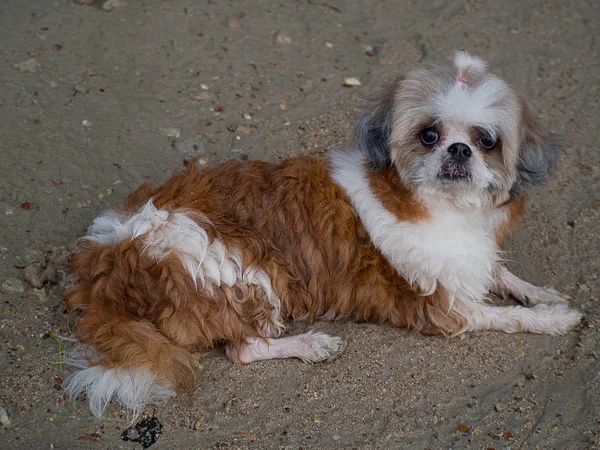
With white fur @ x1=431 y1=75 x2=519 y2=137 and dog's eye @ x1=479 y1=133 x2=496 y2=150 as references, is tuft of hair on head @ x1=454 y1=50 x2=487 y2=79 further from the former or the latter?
dog's eye @ x1=479 y1=133 x2=496 y2=150

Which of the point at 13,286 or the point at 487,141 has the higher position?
the point at 487,141

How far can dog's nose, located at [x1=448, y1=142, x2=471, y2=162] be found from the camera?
367 cm

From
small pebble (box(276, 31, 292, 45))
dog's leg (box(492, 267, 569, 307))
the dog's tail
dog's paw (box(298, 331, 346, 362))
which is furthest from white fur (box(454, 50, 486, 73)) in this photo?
small pebble (box(276, 31, 292, 45))

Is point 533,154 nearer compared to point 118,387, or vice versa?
point 118,387

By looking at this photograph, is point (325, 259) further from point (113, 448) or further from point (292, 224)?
point (113, 448)

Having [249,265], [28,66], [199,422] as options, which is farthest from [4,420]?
[28,66]

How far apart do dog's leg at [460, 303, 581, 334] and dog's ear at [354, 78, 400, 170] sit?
1.11m

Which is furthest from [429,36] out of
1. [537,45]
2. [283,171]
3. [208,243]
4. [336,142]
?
[208,243]

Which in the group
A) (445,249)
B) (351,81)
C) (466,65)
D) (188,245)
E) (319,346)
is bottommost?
(319,346)

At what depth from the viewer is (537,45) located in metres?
6.80

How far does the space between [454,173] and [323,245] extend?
2.72ft

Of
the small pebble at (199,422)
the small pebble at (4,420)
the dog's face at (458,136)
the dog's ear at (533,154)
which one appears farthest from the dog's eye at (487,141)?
the small pebble at (4,420)

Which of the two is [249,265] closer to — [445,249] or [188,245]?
[188,245]

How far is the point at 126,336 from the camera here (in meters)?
3.64
